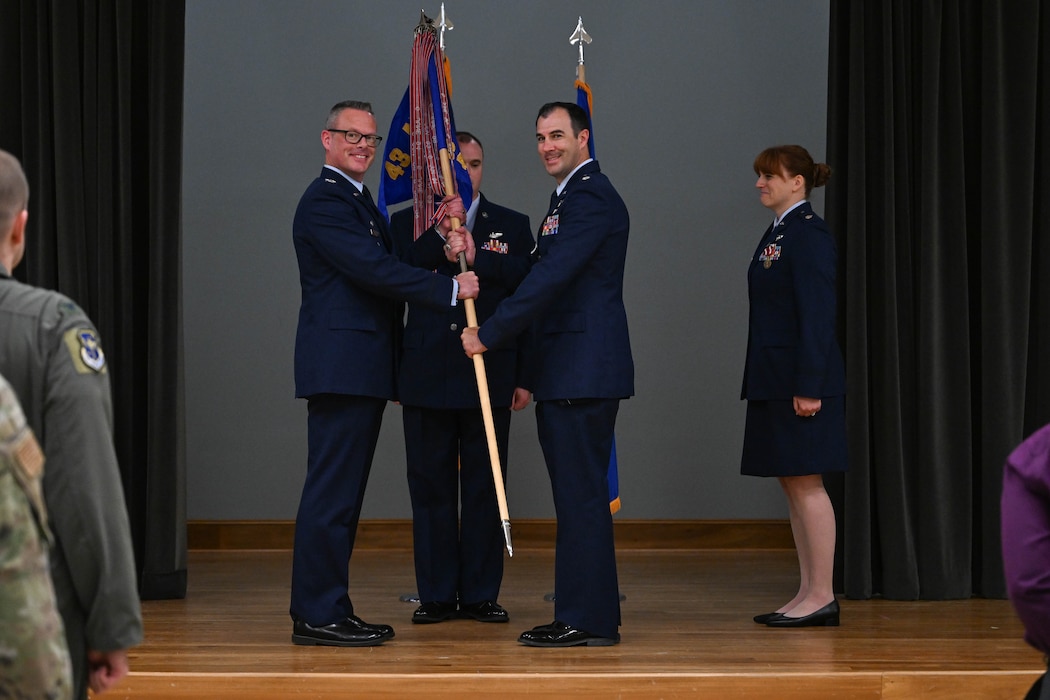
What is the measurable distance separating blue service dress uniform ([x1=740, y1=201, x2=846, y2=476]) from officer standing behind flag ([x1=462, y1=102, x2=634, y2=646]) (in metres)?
0.54

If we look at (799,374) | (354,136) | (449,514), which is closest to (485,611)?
(449,514)

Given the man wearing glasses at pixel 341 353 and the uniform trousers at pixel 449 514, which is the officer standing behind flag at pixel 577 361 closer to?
the man wearing glasses at pixel 341 353

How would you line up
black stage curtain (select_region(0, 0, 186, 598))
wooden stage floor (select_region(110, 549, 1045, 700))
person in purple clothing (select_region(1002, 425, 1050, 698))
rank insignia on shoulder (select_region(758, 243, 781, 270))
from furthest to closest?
black stage curtain (select_region(0, 0, 186, 598))
rank insignia on shoulder (select_region(758, 243, 781, 270))
wooden stage floor (select_region(110, 549, 1045, 700))
person in purple clothing (select_region(1002, 425, 1050, 698))

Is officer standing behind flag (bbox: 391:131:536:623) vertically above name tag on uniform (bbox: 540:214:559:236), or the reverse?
name tag on uniform (bbox: 540:214:559:236)

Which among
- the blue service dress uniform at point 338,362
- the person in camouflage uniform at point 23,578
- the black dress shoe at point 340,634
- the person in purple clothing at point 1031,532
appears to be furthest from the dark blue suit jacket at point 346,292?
the person in purple clothing at point 1031,532

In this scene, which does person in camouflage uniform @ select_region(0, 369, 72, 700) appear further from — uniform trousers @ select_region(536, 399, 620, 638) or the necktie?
the necktie

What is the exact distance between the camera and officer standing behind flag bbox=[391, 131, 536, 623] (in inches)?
135

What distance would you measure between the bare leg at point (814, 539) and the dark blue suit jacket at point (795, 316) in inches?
11.3

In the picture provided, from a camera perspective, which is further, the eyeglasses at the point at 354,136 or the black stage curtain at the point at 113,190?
the black stage curtain at the point at 113,190

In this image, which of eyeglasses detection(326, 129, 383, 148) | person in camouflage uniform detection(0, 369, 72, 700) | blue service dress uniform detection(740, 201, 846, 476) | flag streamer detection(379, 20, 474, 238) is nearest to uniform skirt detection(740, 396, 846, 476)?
blue service dress uniform detection(740, 201, 846, 476)

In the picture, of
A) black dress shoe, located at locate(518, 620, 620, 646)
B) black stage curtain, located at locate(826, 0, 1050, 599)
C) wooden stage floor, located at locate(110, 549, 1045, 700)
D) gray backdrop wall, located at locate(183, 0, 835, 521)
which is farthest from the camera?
gray backdrop wall, located at locate(183, 0, 835, 521)

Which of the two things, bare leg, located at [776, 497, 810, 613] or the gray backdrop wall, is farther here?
the gray backdrop wall

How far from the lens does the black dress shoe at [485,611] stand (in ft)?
11.3

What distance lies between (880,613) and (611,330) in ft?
4.53
